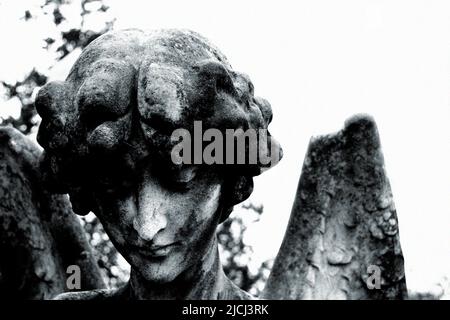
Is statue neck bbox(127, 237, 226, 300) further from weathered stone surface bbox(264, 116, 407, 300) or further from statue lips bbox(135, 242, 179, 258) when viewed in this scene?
weathered stone surface bbox(264, 116, 407, 300)

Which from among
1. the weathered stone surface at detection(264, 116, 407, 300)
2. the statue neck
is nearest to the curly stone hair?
the statue neck

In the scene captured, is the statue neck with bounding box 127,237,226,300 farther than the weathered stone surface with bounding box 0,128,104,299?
No

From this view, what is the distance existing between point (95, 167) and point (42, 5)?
13.8 feet

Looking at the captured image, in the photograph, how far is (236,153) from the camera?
2273 millimetres

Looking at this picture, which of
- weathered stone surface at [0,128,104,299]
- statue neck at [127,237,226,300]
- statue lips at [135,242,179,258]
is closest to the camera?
statue lips at [135,242,179,258]

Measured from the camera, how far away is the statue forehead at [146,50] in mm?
2195

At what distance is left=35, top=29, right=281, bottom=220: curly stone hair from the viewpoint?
2102 millimetres

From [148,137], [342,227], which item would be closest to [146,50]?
[148,137]

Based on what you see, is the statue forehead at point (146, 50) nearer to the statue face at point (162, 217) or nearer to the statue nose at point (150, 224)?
the statue face at point (162, 217)

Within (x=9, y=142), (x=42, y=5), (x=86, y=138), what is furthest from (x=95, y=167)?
(x=42, y=5)

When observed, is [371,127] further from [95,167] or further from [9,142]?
[9,142]

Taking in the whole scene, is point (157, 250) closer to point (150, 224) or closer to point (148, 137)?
point (150, 224)

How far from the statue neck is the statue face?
0.49ft
